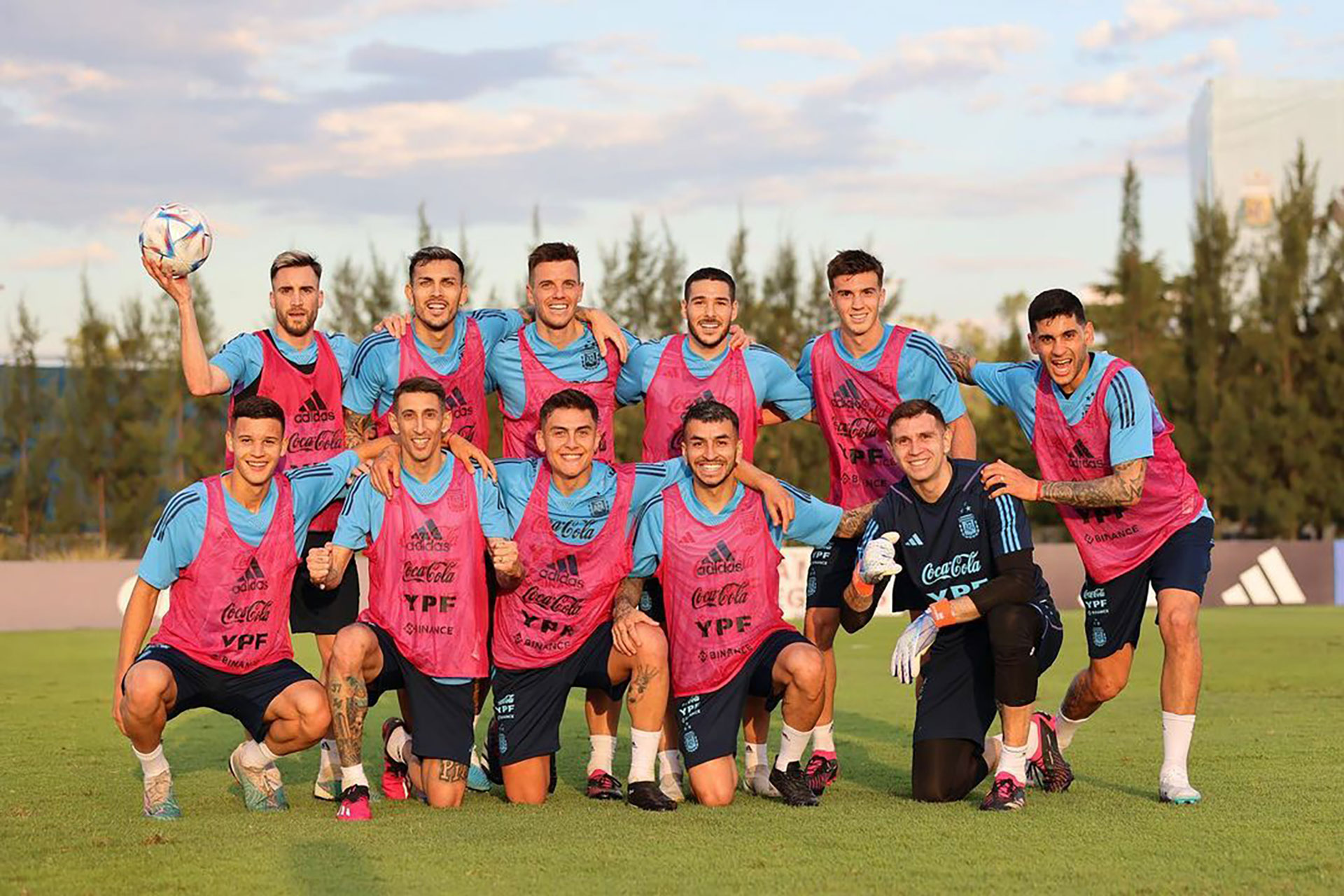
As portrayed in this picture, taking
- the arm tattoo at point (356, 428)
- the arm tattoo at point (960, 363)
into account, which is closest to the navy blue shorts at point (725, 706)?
the arm tattoo at point (960, 363)

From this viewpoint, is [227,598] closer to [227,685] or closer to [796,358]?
[227,685]

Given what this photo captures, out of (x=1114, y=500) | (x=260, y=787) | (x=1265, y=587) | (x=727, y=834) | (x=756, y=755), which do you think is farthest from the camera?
(x=1265, y=587)

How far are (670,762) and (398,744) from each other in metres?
1.20

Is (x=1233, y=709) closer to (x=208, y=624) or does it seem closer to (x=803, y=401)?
(x=803, y=401)

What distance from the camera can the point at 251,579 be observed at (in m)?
6.28

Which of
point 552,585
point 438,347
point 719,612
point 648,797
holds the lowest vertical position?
point 648,797

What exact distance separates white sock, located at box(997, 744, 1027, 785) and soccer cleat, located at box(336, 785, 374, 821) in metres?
2.47

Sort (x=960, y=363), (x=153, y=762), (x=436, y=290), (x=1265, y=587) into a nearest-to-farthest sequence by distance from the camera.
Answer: (x=153, y=762) → (x=436, y=290) → (x=960, y=363) → (x=1265, y=587)

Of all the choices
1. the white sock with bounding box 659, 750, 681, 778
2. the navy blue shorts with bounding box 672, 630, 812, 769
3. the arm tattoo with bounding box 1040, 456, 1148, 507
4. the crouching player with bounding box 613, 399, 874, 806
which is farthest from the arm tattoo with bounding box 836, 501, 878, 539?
the white sock with bounding box 659, 750, 681, 778

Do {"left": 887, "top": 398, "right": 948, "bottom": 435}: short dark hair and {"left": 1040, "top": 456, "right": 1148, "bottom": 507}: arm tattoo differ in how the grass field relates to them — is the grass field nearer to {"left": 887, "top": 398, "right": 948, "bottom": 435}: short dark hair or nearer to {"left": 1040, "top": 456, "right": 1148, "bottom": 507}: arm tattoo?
{"left": 1040, "top": 456, "right": 1148, "bottom": 507}: arm tattoo

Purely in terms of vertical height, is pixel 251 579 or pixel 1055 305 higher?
pixel 1055 305

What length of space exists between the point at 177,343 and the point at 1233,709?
1992 cm

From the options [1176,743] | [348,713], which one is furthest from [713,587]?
[1176,743]

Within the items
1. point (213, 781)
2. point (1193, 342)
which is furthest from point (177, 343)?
point (213, 781)
